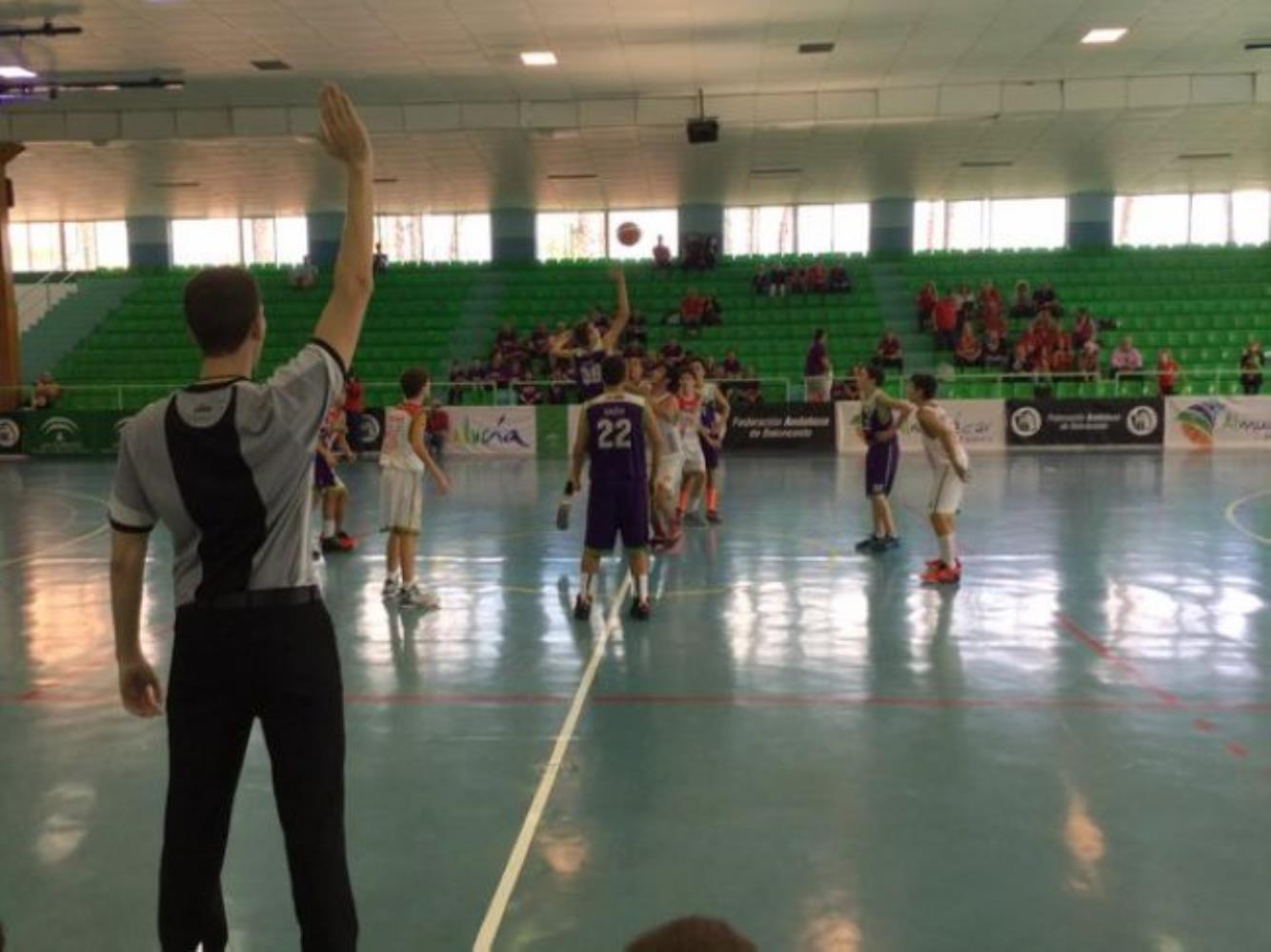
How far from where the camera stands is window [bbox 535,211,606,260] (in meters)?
38.2

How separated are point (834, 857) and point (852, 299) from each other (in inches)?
1103

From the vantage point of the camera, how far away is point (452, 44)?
18.2m

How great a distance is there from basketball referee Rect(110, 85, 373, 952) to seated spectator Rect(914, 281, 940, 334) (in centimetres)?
2727

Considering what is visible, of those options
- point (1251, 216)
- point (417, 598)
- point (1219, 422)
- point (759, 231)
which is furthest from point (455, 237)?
point (417, 598)

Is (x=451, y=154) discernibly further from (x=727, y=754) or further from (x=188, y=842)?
(x=188, y=842)

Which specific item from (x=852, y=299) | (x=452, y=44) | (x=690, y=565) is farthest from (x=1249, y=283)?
(x=690, y=565)

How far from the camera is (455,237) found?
128 feet

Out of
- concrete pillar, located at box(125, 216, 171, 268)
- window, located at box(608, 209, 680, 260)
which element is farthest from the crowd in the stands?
concrete pillar, located at box(125, 216, 171, 268)

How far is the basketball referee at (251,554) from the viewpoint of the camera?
103 inches

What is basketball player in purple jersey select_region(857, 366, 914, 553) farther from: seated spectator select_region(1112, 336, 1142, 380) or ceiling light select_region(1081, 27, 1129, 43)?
seated spectator select_region(1112, 336, 1142, 380)

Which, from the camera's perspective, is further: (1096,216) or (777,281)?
(1096,216)

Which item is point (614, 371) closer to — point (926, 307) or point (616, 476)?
point (616, 476)

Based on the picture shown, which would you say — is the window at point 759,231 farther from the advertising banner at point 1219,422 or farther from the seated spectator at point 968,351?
the advertising banner at point 1219,422

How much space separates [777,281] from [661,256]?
136 inches
